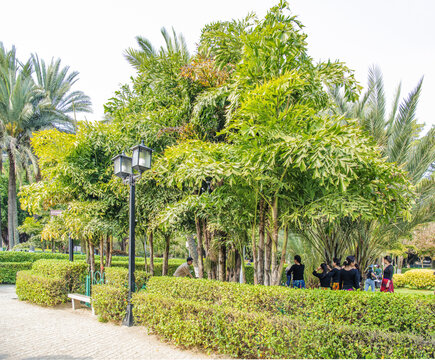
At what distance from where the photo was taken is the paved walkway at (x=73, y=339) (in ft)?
16.1

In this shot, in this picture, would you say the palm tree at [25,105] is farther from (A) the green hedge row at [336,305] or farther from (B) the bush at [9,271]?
(A) the green hedge row at [336,305]

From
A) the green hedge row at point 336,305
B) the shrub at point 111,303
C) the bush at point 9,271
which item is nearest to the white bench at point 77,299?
the shrub at point 111,303

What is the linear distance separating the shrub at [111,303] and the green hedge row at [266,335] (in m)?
1.09

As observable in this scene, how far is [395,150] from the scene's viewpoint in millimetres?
8945

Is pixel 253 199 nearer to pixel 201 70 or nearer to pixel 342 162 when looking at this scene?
pixel 342 162

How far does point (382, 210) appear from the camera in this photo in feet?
18.6

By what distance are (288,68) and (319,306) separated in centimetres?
418

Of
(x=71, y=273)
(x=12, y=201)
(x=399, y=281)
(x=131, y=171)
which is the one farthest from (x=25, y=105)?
(x=399, y=281)

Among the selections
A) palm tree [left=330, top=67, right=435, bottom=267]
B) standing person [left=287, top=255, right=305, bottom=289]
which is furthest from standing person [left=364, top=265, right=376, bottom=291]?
standing person [left=287, top=255, right=305, bottom=289]

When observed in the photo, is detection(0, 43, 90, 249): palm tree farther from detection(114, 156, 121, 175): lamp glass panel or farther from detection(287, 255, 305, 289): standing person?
detection(287, 255, 305, 289): standing person

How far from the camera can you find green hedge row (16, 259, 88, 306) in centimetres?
835

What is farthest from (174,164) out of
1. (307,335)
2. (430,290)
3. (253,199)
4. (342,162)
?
(430,290)

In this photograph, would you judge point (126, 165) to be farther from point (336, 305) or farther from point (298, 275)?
point (336, 305)

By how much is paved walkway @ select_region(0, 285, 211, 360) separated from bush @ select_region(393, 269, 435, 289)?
15.8 meters
